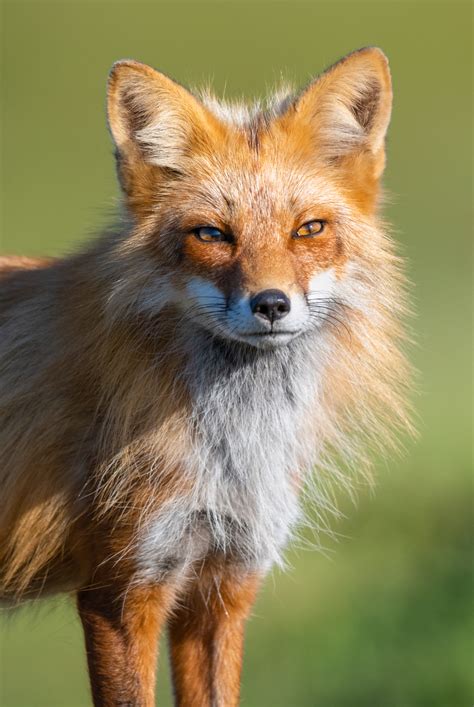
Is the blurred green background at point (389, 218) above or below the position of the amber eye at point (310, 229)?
below

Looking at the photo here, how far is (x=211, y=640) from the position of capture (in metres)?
4.88

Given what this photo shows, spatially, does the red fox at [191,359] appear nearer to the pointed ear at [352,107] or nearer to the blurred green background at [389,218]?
the pointed ear at [352,107]

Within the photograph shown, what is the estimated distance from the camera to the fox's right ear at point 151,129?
14.3ft

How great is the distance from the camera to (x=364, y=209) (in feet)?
14.9

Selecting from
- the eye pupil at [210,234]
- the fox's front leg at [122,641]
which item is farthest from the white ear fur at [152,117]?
the fox's front leg at [122,641]

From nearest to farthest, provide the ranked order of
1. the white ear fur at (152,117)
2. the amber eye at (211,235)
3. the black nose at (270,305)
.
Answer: the black nose at (270,305)
the amber eye at (211,235)
the white ear fur at (152,117)

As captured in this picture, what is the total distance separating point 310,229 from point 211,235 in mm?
372

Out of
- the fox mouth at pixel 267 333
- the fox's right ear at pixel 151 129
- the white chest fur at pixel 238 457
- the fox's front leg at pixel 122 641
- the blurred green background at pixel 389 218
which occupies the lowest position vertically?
the blurred green background at pixel 389 218

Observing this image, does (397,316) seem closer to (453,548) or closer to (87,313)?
(87,313)

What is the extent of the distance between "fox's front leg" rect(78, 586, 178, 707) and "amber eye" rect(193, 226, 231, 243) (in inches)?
51.8

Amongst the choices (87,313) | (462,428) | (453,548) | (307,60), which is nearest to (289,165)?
(87,313)

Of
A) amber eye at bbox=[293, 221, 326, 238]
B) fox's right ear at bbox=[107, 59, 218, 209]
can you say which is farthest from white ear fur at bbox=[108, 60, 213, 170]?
amber eye at bbox=[293, 221, 326, 238]

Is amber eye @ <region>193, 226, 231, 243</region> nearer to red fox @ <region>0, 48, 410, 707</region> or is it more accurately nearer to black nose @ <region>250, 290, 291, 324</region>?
red fox @ <region>0, 48, 410, 707</region>

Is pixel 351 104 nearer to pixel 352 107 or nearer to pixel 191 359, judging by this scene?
pixel 352 107
